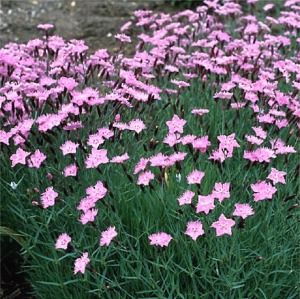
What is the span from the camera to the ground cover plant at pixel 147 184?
7.10 ft

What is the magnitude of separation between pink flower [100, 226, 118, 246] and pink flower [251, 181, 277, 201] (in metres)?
0.51

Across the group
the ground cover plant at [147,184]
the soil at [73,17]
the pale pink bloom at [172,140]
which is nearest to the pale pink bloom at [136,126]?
the ground cover plant at [147,184]

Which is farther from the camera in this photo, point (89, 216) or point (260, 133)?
point (260, 133)

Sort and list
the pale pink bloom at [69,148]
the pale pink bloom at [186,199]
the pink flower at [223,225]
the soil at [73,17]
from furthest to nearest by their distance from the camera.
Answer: the soil at [73,17] → the pale pink bloom at [69,148] → the pale pink bloom at [186,199] → the pink flower at [223,225]

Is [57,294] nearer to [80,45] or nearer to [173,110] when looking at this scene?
[173,110]

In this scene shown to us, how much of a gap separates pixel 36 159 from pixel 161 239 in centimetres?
62

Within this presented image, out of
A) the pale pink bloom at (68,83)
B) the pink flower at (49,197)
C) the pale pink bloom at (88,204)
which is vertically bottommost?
the pink flower at (49,197)

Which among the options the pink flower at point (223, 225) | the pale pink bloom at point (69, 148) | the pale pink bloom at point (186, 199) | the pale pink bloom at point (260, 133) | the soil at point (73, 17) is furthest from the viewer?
the soil at point (73, 17)

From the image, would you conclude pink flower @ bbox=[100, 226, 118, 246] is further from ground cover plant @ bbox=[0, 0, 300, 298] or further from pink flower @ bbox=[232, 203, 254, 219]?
pink flower @ bbox=[232, 203, 254, 219]

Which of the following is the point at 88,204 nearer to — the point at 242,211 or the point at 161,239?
the point at 161,239

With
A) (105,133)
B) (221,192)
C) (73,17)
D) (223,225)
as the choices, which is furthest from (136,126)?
(73,17)

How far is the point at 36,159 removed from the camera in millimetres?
2357

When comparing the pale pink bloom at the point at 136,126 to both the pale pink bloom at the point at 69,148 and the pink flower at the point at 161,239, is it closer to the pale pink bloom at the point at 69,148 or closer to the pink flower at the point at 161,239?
the pale pink bloom at the point at 69,148

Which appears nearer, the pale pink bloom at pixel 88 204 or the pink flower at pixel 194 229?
the pink flower at pixel 194 229
